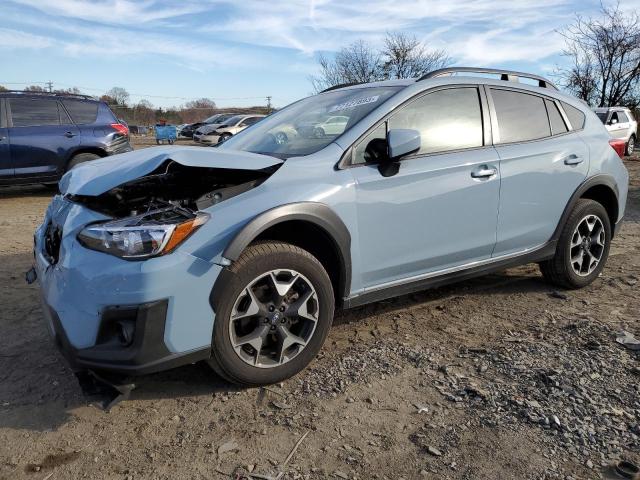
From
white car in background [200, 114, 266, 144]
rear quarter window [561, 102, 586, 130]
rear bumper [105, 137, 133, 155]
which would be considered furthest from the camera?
white car in background [200, 114, 266, 144]

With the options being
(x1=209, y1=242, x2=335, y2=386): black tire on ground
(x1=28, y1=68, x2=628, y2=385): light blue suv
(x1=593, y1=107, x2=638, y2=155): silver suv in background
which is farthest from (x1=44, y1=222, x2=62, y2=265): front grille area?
(x1=593, y1=107, x2=638, y2=155): silver suv in background

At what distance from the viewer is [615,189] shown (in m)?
4.45

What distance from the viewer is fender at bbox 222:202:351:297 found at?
2.60m

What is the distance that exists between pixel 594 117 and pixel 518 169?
133 cm

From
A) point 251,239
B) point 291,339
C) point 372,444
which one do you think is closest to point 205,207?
point 251,239

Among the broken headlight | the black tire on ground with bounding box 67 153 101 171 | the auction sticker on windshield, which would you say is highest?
the auction sticker on windshield

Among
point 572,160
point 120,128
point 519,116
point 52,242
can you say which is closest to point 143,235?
point 52,242

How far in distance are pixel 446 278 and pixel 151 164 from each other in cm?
204

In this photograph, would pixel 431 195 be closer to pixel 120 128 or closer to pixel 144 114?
pixel 120 128

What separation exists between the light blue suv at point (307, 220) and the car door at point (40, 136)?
238 inches

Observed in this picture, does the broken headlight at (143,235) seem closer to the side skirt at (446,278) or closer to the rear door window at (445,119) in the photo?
the side skirt at (446,278)

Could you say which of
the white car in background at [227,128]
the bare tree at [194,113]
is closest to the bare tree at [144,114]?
the bare tree at [194,113]

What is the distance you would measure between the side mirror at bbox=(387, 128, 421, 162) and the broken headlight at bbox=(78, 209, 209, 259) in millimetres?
1153

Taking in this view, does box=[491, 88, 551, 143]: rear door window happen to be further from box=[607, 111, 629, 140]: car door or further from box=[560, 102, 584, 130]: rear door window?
box=[607, 111, 629, 140]: car door
